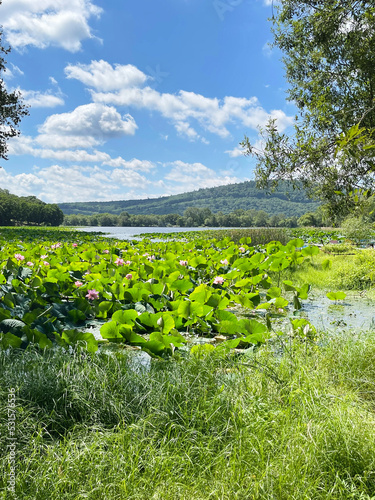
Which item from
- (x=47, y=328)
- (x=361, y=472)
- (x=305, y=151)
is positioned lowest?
(x=361, y=472)

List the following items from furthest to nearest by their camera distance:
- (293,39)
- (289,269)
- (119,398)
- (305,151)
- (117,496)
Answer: (293,39), (289,269), (305,151), (119,398), (117,496)

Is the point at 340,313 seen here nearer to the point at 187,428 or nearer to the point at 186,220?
the point at 187,428

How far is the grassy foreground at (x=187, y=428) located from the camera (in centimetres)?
149

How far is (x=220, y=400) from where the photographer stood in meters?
2.00

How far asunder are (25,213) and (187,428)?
62.9 metres

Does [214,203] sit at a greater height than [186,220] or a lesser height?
greater

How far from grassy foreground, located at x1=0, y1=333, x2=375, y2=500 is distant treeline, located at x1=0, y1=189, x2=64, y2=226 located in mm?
56588

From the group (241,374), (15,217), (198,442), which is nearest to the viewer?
(198,442)

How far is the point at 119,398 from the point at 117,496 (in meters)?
0.63

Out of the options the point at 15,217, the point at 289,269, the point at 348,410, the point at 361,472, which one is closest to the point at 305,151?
the point at 348,410

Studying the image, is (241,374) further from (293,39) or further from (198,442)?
(293,39)

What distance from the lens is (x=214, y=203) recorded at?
150 m

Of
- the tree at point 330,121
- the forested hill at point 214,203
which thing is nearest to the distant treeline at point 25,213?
the tree at point 330,121

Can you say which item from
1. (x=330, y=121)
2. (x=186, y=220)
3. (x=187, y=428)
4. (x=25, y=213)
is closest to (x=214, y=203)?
(x=186, y=220)
